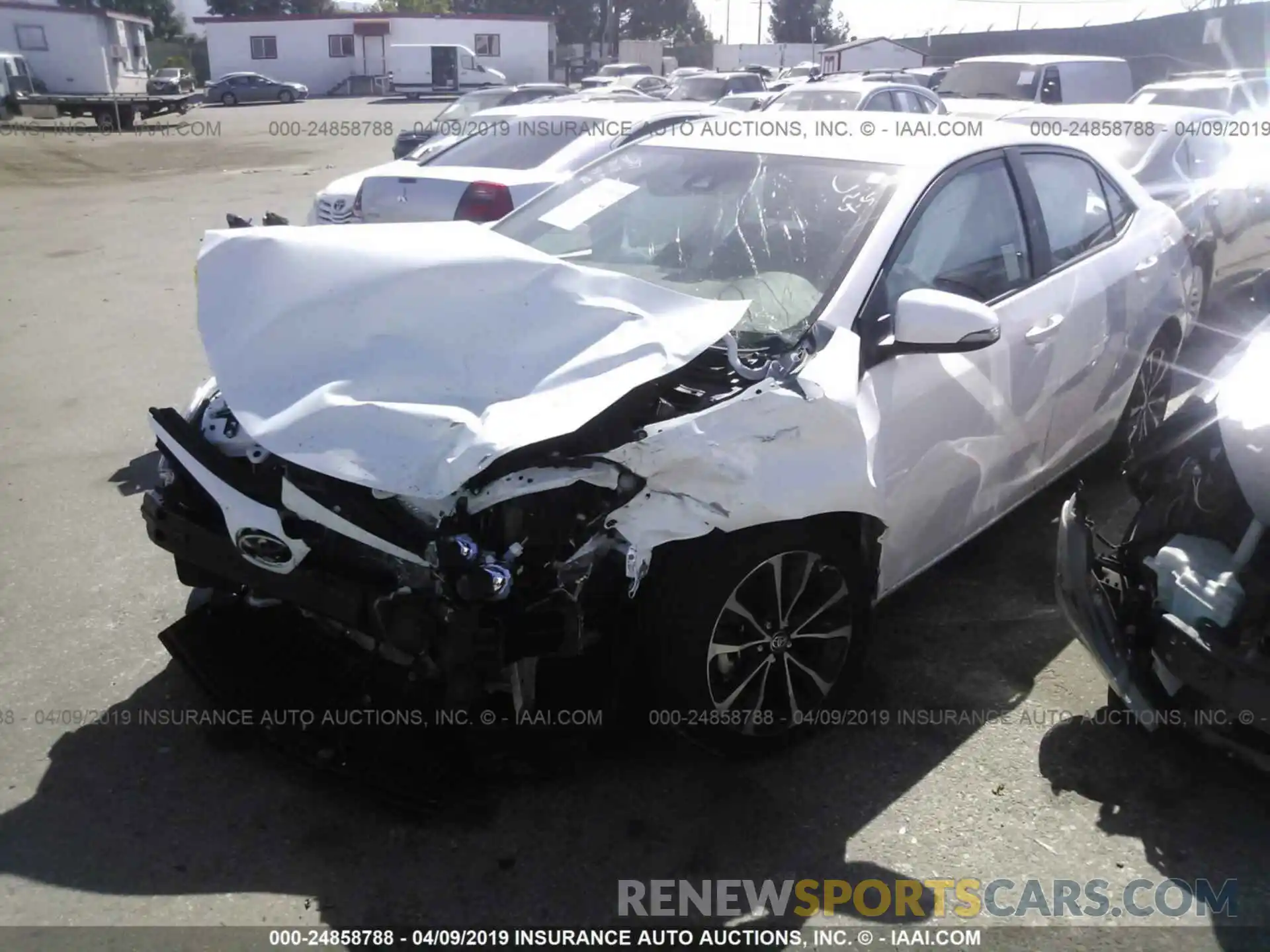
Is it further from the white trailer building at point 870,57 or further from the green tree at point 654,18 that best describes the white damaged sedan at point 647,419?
the green tree at point 654,18

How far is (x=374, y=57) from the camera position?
168 ft

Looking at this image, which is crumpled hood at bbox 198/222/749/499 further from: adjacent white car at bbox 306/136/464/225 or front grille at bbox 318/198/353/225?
front grille at bbox 318/198/353/225

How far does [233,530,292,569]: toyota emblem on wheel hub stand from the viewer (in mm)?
2859

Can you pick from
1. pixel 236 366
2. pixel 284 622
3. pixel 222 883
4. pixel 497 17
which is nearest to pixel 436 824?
pixel 222 883

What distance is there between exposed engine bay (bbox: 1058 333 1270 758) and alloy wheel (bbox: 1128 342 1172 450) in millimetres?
1568

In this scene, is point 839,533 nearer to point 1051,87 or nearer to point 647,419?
point 647,419

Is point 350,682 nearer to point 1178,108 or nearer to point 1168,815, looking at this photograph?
point 1168,815

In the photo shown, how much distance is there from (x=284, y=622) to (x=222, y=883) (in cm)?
86

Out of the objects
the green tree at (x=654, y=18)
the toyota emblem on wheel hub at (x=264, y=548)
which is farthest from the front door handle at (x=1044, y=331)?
the green tree at (x=654, y=18)

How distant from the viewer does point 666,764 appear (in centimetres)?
330

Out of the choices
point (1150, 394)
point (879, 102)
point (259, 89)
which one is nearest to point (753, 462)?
point (1150, 394)

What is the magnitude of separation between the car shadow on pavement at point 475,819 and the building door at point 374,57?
52596mm

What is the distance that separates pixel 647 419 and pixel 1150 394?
3.36m

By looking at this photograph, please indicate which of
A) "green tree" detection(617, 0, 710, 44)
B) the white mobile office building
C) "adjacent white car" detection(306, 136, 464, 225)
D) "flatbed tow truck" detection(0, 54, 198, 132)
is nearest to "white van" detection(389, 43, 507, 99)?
the white mobile office building
